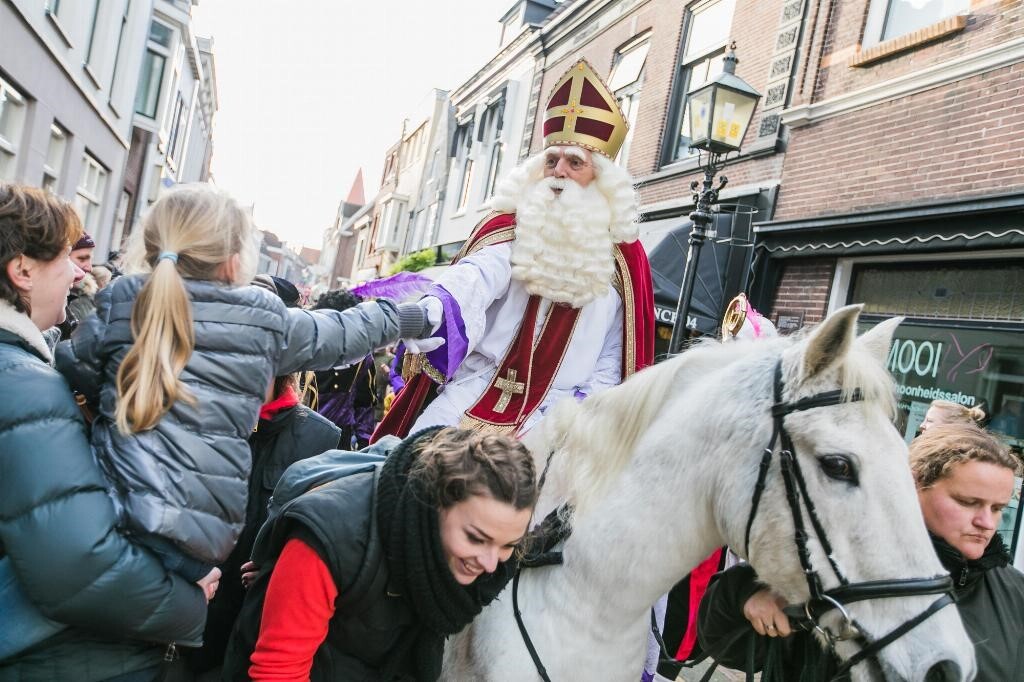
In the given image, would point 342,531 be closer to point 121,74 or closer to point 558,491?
point 558,491

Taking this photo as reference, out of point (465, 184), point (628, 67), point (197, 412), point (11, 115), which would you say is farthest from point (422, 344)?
point (465, 184)

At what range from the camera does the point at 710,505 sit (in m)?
1.80

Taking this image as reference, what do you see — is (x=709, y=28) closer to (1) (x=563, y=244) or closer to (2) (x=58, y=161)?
(1) (x=563, y=244)

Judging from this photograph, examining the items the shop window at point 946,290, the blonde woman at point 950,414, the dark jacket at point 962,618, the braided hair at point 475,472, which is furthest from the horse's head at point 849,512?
the shop window at point 946,290

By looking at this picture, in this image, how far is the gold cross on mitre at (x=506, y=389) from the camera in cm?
270

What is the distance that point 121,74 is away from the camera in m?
14.4

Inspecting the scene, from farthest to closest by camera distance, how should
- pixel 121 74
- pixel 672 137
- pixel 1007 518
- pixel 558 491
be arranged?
pixel 121 74 → pixel 672 137 → pixel 1007 518 → pixel 558 491

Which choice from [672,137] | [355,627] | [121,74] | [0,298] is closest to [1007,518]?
[355,627]

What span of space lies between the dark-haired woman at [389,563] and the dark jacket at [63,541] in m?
0.28

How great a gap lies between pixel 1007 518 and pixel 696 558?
4500 millimetres

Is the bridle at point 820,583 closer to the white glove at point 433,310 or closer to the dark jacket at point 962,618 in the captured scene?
the dark jacket at point 962,618

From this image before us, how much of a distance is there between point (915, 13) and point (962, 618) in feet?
20.4

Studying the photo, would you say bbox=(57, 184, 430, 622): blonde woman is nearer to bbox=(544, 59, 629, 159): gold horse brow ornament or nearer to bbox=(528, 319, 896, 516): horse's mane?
bbox=(528, 319, 896, 516): horse's mane

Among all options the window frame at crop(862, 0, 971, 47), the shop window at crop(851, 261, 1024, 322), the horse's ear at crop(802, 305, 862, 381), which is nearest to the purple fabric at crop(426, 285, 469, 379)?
the horse's ear at crop(802, 305, 862, 381)
